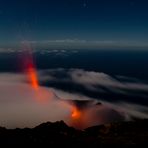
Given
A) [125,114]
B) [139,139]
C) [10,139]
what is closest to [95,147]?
[139,139]

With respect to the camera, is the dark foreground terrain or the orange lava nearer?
the dark foreground terrain

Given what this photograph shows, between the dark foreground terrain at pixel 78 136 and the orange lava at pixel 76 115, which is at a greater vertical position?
the dark foreground terrain at pixel 78 136

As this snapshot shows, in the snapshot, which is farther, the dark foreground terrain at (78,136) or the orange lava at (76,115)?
the orange lava at (76,115)

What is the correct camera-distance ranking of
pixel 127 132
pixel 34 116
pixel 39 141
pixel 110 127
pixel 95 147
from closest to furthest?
pixel 95 147
pixel 39 141
pixel 127 132
pixel 110 127
pixel 34 116

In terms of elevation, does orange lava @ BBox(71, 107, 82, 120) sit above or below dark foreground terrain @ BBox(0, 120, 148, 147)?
below

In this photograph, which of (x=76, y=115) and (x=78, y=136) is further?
(x=76, y=115)

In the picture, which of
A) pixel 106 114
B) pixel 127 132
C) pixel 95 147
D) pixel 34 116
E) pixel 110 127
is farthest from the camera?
pixel 34 116

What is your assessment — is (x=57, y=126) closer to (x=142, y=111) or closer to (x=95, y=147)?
(x=95, y=147)

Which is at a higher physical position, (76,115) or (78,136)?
(78,136)
